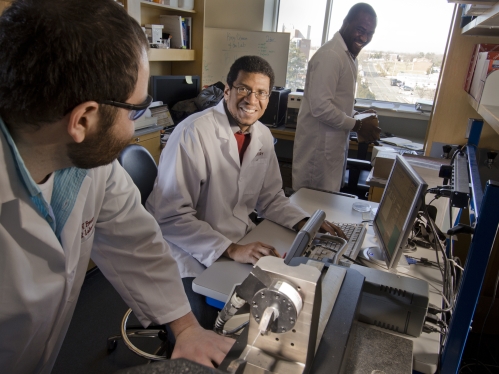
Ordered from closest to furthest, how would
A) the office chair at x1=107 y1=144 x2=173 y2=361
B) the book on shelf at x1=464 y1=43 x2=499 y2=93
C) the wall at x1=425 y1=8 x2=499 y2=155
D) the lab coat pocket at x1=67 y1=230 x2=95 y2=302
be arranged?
1. the lab coat pocket at x1=67 y1=230 x2=95 y2=302
2. the office chair at x1=107 y1=144 x2=173 y2=361
3. the book on shelf at x1=464 y1=43 x2=499 y2=93
4. the wall at x1=425 y1=8 x2=499 y2=155

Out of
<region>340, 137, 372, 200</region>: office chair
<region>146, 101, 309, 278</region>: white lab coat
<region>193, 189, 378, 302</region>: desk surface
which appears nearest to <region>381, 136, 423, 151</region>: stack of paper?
<region>340, 137, 372, 200</region>: office chair

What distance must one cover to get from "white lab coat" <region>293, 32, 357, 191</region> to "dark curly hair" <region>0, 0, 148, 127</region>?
2.02m

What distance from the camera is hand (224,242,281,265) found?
51.8 inches

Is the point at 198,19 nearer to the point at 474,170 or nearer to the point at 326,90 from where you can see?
the point at 326,90

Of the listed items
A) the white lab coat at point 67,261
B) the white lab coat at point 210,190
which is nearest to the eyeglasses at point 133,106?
the white lab coat at point 67,261

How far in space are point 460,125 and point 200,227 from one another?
1903mm

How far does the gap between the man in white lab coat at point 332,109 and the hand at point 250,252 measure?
144 cm

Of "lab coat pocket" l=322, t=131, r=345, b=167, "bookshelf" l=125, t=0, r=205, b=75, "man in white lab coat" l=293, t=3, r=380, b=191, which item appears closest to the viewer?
"man in white lab coat" l=293, t=3, r=380, b=191

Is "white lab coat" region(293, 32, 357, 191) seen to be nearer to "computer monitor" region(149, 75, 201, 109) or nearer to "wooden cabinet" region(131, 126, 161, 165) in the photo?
"wooden cabinet" region(131, 126, 161, 165)

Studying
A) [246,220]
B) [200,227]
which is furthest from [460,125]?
[200,227]

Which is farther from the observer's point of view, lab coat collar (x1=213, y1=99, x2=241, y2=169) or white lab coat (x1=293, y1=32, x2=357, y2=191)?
white lab coat (x1=293, y1=32, x2=357, y2=191)

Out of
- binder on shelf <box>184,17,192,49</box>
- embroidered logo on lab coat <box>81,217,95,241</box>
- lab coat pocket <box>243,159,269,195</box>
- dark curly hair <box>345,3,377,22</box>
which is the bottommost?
lab coat pocket <box>243,159,269,195</box>

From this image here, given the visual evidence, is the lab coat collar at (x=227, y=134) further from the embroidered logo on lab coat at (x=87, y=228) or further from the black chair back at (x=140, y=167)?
the embroidered logo on lab coat at (x=87, y=228)

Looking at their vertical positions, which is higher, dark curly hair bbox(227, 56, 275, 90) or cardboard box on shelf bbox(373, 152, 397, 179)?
dark curly hair bbox(227, 56, 275, 90)
